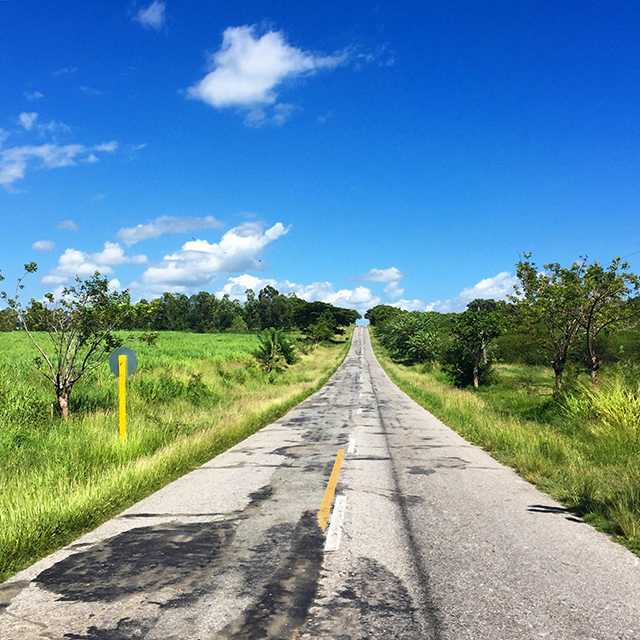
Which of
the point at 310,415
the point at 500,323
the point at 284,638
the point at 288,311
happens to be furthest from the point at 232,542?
the point at 288,311

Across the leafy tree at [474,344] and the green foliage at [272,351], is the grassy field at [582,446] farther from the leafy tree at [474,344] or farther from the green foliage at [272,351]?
the green foliage at [272,351]

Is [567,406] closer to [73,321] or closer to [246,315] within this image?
[73,321]

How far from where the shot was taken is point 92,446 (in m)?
8.87

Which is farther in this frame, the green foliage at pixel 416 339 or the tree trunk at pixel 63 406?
the green foliage at pixel 416 339

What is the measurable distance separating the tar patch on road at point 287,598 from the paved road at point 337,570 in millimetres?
15

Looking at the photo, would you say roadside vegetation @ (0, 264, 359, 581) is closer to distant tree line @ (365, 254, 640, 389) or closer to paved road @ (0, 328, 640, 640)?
paved road @ (0, 328, 640, 640)

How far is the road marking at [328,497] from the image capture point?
575cm

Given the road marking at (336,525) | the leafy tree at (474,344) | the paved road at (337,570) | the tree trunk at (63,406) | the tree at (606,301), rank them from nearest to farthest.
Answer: the paved road at (337,570), the road marking at (336,525), the tree trunk at (63,406), the tree at (606,301), the leafy tree at (474,344)

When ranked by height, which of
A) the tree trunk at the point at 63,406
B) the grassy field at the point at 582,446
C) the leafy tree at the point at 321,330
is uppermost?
the leafy tree at the point at 321,330

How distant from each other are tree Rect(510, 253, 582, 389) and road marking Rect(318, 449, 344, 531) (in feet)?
43.3

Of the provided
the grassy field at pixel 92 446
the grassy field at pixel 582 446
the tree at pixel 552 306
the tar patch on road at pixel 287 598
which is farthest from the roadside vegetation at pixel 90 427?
the tree at pixel 552 306

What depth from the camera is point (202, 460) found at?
31.5ft

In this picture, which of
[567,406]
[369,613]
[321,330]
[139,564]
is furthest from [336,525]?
[321,330]

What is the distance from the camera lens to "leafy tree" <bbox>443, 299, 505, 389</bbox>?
32.5 meters
